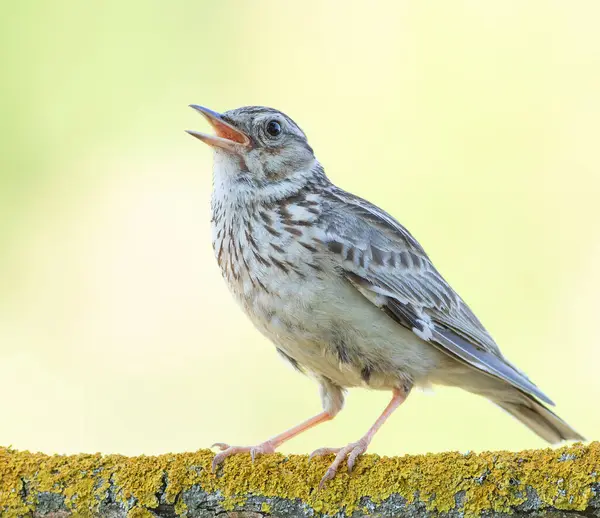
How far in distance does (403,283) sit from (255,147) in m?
1.35

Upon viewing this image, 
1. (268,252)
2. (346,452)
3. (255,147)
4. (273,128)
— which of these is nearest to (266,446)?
(346,452)

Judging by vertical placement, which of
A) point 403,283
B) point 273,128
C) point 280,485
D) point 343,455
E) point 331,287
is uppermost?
point 273,128

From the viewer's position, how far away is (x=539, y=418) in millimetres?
6137

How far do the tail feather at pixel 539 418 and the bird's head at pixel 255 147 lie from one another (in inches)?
83.9

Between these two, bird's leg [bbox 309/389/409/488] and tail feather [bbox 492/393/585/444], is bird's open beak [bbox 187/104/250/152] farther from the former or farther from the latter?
tail feather [bbox 492/393/585/444]

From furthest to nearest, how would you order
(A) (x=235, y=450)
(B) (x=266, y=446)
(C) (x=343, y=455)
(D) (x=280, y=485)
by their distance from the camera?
1. (B) (x=266, y=446)
2. (A) (x=235, y=450)
3. (C) (x=343, y=455)
4. (D) (x=280, y=485)

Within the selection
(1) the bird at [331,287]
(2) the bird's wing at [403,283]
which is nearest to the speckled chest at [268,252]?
(1) the bird at [331,287]

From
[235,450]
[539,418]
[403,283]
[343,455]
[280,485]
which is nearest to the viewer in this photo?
[280,485]

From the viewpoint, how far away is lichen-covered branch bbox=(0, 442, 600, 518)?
3.91 metres

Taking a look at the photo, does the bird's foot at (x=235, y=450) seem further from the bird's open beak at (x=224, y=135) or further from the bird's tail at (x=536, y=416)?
the bird's open beak at (x=224, y=135)

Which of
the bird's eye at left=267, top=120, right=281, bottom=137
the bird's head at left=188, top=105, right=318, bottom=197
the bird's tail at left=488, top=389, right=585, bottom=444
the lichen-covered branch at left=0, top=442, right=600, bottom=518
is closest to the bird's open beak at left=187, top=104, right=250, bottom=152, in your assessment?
the bird's head at left=188, top=105, right=318, bottom=197

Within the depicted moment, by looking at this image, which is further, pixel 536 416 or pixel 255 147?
pixel 536 416

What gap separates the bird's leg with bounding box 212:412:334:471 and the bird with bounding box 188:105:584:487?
0.01 meters

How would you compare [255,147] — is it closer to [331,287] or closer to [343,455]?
[331,287]
